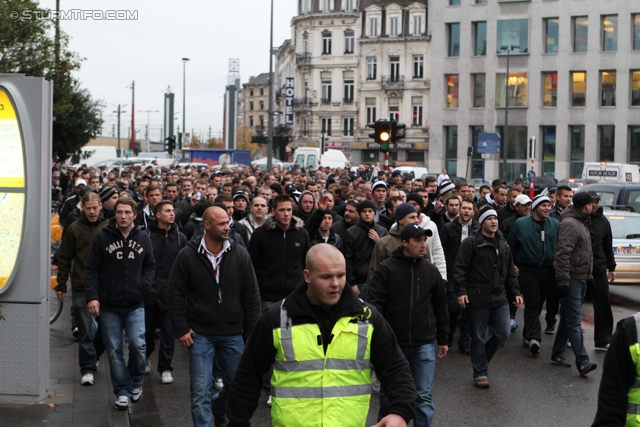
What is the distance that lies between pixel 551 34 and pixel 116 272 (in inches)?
2154

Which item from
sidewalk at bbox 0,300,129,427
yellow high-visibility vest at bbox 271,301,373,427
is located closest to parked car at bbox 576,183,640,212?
sidewalk at bbox 0,300,129,427

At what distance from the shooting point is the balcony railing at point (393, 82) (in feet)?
236

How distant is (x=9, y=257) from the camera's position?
7836 millimetres

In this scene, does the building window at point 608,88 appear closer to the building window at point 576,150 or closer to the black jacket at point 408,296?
the building window at point 576,150

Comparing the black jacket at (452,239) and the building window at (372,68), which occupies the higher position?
the building window at (372,68)

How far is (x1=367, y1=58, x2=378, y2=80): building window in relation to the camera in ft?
241

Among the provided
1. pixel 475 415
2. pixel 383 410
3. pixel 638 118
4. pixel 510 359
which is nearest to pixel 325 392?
pixel 383 410

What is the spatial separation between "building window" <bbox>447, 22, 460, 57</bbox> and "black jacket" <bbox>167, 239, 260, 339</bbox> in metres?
56.3

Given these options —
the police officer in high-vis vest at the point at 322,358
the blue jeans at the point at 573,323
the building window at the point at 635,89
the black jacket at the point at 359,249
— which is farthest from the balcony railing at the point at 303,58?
the police officer in high-vis vest at the point at 322,358

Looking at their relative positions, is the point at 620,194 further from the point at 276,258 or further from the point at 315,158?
the point at 315,158

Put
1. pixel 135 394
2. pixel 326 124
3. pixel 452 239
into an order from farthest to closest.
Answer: pixel 326 124
pixel 452 239
pixel 135 394

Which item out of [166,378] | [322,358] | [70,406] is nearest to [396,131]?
[166,378]

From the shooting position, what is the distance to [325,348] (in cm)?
412

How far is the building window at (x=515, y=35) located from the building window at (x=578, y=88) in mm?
3521
